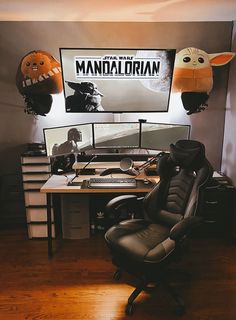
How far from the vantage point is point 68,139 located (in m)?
2.71

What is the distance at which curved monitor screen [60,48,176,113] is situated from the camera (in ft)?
8.58

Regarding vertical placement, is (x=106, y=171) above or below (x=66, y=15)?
below

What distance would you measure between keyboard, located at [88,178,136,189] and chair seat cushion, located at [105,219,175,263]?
0.36m

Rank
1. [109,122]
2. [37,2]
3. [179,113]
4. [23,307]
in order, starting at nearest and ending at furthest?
[23,307] → [37,2] → [109,122] → [179,113]

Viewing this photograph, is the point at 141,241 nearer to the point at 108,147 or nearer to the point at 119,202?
the point at 119,202

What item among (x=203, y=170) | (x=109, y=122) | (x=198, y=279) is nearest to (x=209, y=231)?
(x=198, y=279)

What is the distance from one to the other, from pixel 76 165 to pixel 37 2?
1470mm

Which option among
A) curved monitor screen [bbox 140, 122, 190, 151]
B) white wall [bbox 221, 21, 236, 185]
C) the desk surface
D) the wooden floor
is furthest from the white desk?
white wall [bbox 221, 21, 236, 185]

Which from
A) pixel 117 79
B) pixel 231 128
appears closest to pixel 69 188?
pixel 117 79

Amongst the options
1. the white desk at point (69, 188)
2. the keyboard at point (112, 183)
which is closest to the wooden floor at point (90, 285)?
the white desk at point (69, 188)

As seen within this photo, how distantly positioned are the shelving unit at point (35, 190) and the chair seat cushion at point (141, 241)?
1020 millimetres

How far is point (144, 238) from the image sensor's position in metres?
1.99

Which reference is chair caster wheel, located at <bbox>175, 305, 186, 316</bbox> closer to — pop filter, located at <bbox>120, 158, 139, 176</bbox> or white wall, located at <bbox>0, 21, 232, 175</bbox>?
pop filter, located at <bbox>120, 158, 139, 176</bbox>

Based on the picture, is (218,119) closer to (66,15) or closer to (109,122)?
(109,122)
